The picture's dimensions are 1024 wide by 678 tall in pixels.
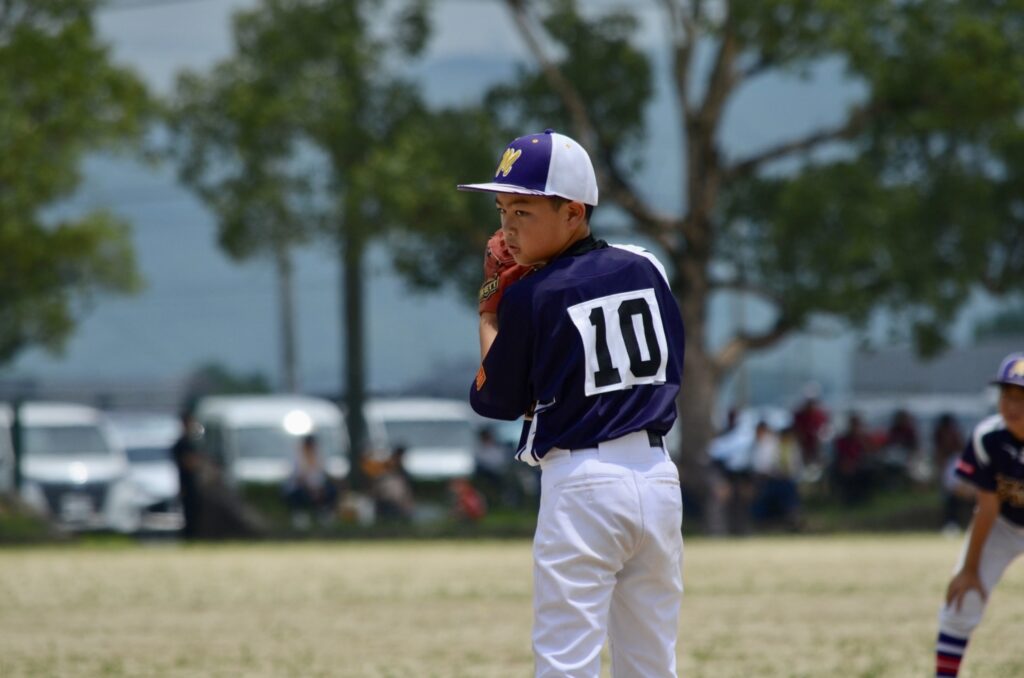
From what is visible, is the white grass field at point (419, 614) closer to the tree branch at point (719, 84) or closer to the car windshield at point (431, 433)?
the tree branch at point (719, 84)

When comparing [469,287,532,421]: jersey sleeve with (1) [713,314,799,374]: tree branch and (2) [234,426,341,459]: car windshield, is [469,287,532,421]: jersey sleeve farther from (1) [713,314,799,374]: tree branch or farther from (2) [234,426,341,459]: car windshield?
(2) [234,426,341,459]: car windshield

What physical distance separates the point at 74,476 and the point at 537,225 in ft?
77.6

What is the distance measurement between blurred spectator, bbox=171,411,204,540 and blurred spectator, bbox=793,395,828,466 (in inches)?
365

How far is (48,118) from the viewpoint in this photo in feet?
77.3

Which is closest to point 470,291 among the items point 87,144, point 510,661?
point 87,144

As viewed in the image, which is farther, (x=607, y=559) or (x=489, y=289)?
(x=489, y=289)

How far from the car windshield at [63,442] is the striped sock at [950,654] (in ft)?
71.8

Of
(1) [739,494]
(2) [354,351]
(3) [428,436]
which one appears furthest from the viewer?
(3) [428,436]

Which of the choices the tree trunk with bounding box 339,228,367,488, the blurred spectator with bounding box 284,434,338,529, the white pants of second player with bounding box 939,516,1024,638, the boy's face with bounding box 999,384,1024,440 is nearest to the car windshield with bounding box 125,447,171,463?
the tree trunk with bounding box 339,228,367,488

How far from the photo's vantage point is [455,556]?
19391mm

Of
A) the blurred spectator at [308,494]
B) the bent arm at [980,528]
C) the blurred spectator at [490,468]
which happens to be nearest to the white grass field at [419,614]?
the bent arm at [980,528]

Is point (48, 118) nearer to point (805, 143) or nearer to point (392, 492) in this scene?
point (392, 492)

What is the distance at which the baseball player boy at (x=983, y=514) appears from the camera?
7.44 m

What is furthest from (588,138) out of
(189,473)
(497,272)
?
(497,272)
